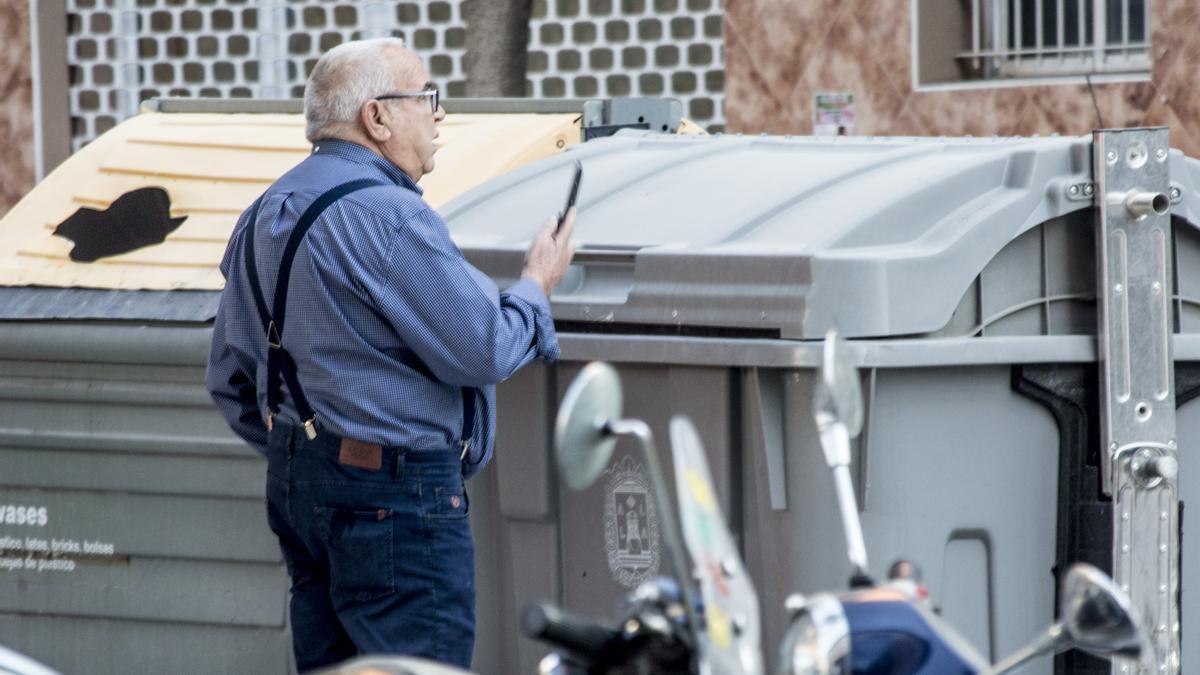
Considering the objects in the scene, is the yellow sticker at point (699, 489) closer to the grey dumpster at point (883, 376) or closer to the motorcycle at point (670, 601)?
the motorcycle at point (670, 601)

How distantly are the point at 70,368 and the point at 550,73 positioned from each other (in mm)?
6293

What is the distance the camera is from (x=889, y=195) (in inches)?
151

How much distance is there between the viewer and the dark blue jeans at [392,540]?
3.43 meters

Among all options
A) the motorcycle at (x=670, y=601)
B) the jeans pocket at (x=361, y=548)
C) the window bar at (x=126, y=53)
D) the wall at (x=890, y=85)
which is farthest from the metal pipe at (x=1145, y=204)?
the window bar at (x=126, y=53)

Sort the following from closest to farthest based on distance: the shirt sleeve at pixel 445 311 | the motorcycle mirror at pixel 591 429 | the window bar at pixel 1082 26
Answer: the motorcycle mirror at pixel 591 429, the shirt sleeve at pixel 445 311, the window bar at pixel 1082 26

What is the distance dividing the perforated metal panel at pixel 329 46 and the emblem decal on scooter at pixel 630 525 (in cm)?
651

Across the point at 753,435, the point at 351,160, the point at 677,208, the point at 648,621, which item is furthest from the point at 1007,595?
the point at 648,621

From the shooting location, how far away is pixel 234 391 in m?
3.80

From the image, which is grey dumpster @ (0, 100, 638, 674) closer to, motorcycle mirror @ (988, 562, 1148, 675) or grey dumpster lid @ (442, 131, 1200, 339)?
grey dumpster lid @ (442, 131, 1200, 339)

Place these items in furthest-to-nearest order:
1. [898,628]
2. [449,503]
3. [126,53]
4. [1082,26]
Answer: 1. [126,53]
2. [1082,26]
3. [449,503]
4. [898,628]

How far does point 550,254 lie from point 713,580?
1.63 metres

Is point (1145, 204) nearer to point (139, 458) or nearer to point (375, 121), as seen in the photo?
point (375, 121)

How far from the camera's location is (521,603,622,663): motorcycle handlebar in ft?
6.87

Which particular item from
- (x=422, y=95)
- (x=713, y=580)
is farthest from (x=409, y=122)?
(x=713, y=580)
